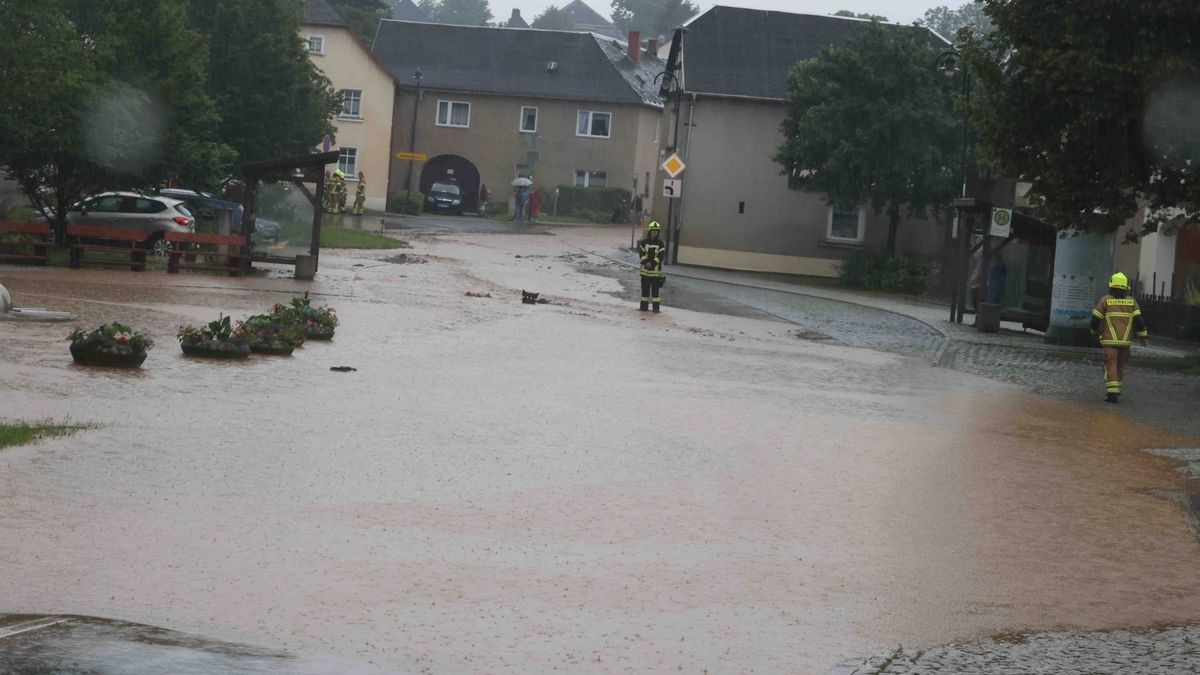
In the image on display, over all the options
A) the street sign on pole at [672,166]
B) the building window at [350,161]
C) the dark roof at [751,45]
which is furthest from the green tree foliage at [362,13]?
the street sign on pole at [672,166]

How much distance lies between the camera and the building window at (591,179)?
261 feet

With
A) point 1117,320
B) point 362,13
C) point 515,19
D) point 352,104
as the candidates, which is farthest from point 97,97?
point 515,19

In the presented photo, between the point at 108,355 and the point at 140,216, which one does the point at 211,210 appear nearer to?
the point at 140,216

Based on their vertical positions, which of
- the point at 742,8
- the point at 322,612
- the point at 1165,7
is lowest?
the point at 322,612

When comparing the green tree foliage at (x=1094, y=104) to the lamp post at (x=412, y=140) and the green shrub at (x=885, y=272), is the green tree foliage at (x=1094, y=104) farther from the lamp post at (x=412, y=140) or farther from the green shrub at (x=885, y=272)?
the lamp post at (x=412, y=140)

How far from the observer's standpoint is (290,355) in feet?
64.2

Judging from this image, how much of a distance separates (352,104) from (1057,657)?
68.3 metres

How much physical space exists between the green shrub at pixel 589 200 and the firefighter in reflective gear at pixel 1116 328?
57178mm

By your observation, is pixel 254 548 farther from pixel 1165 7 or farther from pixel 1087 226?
pixel 1087 226

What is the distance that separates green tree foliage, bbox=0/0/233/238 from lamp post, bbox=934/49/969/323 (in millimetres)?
16866

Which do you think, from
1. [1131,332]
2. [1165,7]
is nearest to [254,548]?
[1131,332]

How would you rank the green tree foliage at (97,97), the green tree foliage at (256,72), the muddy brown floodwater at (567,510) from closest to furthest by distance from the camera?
the muddy brown floodwater at (567,510) < the green tree foliage at (97,97) < the green tree foliage at (256,72)

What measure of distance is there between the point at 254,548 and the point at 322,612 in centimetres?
150

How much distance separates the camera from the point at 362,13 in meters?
92.7
